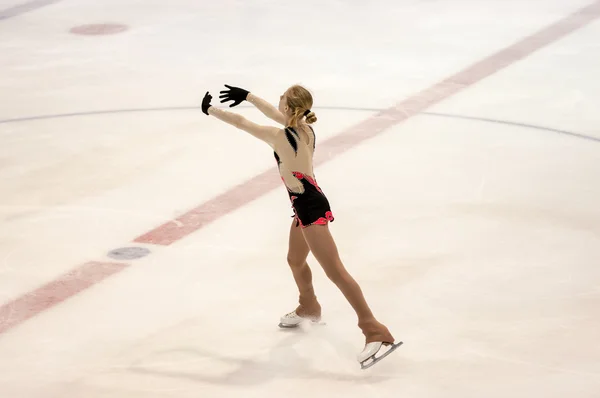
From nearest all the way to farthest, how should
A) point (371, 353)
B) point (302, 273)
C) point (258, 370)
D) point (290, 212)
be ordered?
point (371, 353), point (258, 370), point (302, 273), point (290, 212)

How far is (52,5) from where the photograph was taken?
52.2 ft

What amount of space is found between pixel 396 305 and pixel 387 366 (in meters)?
0.77

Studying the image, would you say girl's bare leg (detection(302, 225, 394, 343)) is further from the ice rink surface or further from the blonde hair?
the blonde hair

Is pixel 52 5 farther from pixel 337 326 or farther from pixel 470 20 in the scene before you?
pixel 337 326

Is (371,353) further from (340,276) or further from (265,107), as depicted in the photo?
(265,107)

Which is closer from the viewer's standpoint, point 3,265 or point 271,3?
point 3,265

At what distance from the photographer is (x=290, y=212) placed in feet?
27.0

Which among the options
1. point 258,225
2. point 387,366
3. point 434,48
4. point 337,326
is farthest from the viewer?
point 434,48

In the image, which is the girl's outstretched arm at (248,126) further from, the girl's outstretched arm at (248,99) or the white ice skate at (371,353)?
the white ice skate at (371,353)

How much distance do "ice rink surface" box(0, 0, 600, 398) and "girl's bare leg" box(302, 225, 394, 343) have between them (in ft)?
0.69

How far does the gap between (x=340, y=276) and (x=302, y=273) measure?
1.62 ft

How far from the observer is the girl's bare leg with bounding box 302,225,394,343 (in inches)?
229

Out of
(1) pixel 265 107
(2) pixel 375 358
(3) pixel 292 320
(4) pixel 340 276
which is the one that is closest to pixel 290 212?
(3) pixel 292 320

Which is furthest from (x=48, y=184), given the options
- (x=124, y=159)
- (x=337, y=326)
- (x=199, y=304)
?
(x=337, y=326)
